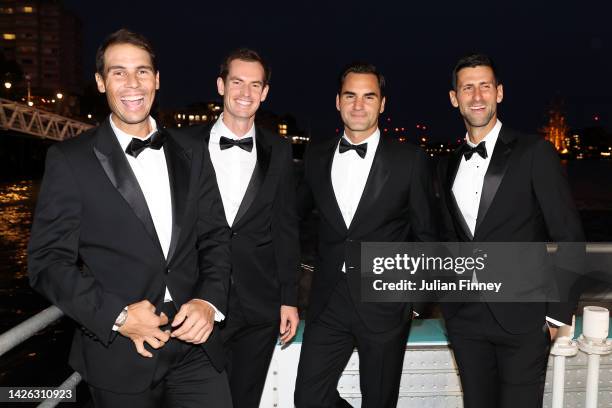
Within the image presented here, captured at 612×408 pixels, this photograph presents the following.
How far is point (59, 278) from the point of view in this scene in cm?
217

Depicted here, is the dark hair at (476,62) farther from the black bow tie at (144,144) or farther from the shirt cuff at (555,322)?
the black bow tie at (144,144)

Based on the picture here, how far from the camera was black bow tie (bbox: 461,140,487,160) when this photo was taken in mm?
3182

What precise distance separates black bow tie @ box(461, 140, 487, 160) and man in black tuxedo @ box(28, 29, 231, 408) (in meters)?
1.61

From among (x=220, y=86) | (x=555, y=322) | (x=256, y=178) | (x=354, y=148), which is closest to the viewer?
(x=555, y=322)

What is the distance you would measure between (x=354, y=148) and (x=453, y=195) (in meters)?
0.72

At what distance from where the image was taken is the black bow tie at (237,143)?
3.46 meters

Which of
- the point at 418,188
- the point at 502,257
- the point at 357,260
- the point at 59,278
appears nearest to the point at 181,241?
the point at 59,278

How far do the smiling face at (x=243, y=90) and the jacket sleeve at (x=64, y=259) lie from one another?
140 centimetres

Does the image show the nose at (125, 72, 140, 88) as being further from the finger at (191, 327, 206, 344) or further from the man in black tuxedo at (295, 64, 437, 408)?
the man in black tuxedo at (295, 64, 437, 408)

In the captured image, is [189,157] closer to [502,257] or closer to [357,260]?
[357,260]

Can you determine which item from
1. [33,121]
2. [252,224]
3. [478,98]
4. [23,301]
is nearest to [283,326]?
[252,224]

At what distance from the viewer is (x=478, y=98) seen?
318 cm

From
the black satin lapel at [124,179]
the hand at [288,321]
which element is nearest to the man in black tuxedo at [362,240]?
the hand at [288,321]

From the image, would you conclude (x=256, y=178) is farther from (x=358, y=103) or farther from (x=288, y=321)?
(x=288, y=321)
